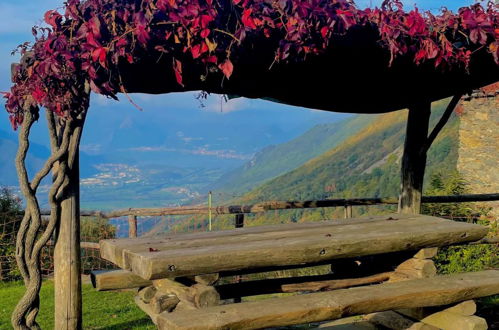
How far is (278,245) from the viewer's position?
4.19 metres

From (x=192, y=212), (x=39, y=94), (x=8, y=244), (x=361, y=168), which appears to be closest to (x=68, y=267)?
(x=39, y=94)

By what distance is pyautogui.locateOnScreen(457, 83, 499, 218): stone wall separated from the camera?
17.0m

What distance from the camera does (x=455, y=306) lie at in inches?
197

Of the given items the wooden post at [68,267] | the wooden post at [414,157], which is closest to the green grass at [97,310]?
the wooden post at [68,267]

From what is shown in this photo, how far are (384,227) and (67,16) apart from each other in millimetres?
2869

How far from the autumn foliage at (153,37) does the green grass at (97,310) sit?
376 cm

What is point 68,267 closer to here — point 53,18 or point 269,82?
point 53,18

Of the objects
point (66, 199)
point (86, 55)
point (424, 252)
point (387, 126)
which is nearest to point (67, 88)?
point (86, 55)

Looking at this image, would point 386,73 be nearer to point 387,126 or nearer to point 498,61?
point 498,61

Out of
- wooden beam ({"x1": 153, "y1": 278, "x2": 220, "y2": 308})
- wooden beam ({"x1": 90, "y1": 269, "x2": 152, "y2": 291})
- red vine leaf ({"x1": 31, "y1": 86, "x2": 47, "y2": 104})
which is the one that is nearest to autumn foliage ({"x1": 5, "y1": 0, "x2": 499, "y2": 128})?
red vine leaf ({"x1": 31, "y1": 86, "x2": 47, "y2": 104})

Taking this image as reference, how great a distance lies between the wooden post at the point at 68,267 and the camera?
4.26 m

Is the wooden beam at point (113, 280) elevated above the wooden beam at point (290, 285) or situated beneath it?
elevated above

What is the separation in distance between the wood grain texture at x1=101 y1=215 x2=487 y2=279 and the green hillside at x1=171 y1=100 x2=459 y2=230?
20.6 m

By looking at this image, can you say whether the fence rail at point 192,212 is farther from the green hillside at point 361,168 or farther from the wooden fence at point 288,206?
the green hillside at point 361,168
